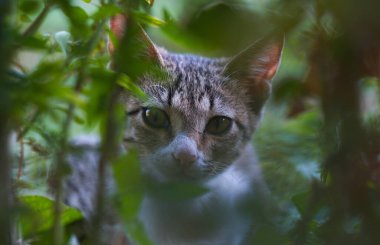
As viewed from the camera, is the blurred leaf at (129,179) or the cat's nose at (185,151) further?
the cat's nose at (185,151)

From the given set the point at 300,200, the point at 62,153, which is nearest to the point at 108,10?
the point at 62,153

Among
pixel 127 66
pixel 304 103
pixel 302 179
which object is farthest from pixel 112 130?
pixel 304 103

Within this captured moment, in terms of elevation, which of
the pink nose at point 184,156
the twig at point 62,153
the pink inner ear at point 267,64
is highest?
the pink inner ear at point 267,64

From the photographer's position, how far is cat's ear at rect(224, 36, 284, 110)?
202 centimetres

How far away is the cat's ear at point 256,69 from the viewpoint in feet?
6.63

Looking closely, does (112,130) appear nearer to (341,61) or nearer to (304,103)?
(341,61)

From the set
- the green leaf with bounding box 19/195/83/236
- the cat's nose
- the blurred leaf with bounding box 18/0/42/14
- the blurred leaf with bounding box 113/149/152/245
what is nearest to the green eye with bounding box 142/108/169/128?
the cat's nose

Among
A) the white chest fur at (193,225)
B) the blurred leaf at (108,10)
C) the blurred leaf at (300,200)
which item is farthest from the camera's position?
the white chest fur at (193,225)

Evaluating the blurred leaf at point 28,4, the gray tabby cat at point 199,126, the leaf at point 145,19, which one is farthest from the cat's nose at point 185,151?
the blurred leaf at point 28,4

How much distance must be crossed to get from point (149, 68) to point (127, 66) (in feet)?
0.25

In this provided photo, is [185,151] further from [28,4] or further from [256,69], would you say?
[28,4]

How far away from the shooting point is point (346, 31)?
0.83 metres

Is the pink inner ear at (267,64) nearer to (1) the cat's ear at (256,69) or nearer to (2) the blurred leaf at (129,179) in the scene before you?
(1) the cat's ear at (256,69)

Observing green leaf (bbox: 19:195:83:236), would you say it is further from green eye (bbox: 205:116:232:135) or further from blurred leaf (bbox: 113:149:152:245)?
green eye (bbox: 205:116:232:135)
